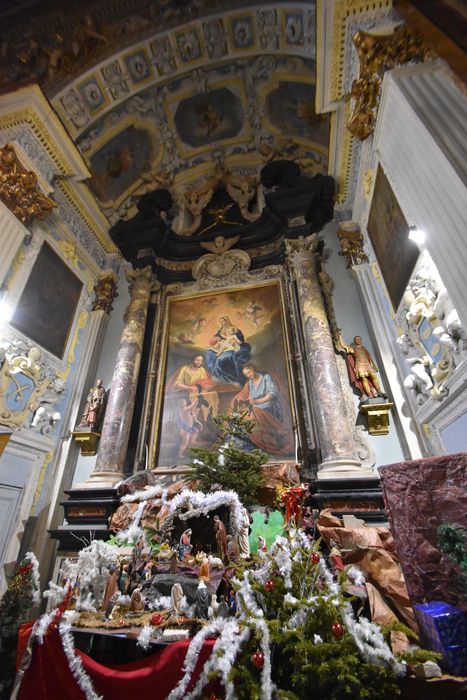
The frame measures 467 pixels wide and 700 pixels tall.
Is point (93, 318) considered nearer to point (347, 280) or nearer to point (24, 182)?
point (24, 182)

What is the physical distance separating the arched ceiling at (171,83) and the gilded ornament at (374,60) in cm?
331

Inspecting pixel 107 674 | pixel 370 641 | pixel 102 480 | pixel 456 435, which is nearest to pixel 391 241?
pixel 456 435

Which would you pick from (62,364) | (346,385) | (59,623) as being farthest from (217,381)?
(59,623)

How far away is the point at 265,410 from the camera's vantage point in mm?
6141

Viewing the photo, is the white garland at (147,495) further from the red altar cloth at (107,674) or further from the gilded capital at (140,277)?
the gilded capital at (140,277)

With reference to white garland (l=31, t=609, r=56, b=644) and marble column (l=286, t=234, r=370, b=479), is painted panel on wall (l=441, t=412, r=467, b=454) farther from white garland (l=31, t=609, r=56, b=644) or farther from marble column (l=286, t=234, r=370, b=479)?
white garland (l=31, t=609, r=56, b=644)

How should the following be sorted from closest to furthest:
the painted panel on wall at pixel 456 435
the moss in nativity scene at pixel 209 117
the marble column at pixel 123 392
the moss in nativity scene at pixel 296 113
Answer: the painted panel on wall at pixel 456 435, the marble column at pixel 123 392, the moss in nativity scene at pixel 296 113, the moss in nativity scene at pixel 209 117

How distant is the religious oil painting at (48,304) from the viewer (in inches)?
239

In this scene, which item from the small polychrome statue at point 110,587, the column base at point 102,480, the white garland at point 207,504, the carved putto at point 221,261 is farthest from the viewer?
the carved putto at point 221,261

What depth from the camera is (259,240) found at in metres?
8.38

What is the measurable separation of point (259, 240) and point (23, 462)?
22.6 feet

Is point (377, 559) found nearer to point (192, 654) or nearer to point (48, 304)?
point (192, 654)

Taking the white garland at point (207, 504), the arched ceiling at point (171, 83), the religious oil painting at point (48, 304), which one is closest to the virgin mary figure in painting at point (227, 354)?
the white garland at point (207, 504)

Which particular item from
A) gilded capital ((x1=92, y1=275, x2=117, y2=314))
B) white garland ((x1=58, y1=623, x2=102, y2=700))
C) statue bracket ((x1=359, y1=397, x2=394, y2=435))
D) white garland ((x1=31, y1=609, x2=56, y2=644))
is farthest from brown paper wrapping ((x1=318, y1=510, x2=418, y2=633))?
gilded capital ((x1=92, y1=275, x2=117, y2=314))
